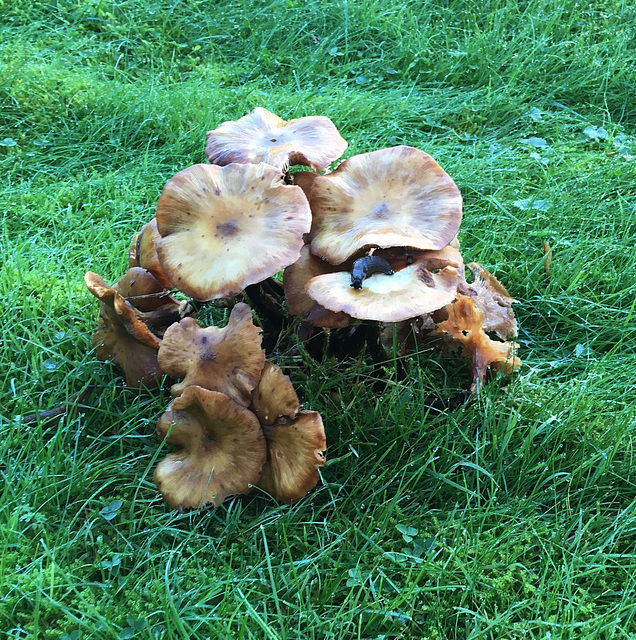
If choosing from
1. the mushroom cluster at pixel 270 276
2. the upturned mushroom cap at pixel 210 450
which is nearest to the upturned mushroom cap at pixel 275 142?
the mushroom cluster at pixel 270 276

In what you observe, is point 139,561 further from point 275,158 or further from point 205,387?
point 275,158

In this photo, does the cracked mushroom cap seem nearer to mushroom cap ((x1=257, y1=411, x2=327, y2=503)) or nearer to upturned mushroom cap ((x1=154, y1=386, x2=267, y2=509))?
upturned mushroom cap ((x1=154, y1=386, x2=267, y2=509))

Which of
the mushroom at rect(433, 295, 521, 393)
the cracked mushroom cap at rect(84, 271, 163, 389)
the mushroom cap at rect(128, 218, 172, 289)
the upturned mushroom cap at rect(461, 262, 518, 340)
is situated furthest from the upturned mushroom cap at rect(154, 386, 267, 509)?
the upturned mushroom cap at rect(461, 262, 518, 340)

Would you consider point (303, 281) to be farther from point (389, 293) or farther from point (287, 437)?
point (287, 437)

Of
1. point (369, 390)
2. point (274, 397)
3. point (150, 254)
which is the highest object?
point (150, 254)

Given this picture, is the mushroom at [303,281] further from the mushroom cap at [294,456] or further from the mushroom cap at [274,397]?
the mushroom cap at [294,456]

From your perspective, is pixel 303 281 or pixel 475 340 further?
pixel 475 340

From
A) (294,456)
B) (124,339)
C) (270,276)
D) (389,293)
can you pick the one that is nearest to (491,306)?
(389,293)
